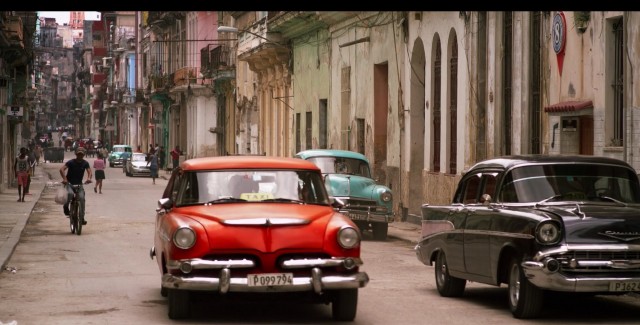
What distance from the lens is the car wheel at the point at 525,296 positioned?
479 inches

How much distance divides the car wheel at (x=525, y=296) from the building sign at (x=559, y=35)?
1018 centimetres

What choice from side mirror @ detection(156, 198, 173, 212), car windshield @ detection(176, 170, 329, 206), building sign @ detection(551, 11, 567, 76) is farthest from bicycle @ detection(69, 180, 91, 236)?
side mirror @ detection(156, 198, 173, 212)

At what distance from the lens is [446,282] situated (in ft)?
47.5

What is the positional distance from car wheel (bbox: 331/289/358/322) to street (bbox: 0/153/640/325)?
0.14m

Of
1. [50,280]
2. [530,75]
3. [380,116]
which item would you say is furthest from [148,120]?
[50,280]

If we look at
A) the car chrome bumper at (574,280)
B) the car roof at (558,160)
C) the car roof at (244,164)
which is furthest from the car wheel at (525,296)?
the car roof at (244,164)

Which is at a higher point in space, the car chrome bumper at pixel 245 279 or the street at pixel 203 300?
the car chrome bumper at pixel 245 279

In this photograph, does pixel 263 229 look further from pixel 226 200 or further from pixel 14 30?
pixel 14 30

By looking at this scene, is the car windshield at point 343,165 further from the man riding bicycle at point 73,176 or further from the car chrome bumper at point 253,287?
the car chrome bumper at point 253,287

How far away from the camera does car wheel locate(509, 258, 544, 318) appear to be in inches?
479

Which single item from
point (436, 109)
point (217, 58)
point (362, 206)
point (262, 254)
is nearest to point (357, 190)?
point (362, 206)

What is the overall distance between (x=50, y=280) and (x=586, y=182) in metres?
6.90

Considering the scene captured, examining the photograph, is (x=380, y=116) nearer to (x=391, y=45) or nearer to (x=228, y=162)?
(x=391, y=45)

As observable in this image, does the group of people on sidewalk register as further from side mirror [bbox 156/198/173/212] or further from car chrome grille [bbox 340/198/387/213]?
side mirror [bbox 156/198/173/212]
